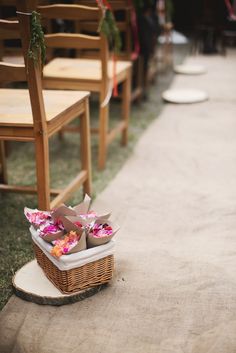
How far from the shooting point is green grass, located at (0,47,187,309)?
1811 mm

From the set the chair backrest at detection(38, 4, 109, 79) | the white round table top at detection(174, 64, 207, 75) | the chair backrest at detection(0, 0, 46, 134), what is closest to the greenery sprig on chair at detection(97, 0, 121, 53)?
the chair backrest at detection(38, 4, 109, 79)

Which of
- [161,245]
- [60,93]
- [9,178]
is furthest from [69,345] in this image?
[9,178]

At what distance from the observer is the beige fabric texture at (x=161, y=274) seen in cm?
137

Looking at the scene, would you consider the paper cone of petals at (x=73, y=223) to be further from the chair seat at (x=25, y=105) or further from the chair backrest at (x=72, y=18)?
the chair backrest at (x=72, y=18)

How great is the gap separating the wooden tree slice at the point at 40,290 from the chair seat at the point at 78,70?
1.19m

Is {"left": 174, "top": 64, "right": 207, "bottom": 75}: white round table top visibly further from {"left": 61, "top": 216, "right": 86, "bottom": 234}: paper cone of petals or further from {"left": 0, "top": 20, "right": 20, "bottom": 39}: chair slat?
{"left": 61, "top": 216, "right": 86, "bottom": 234}: paper cone of petals

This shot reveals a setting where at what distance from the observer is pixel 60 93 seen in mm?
2051

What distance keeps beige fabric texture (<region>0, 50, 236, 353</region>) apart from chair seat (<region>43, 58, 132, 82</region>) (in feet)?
1.82

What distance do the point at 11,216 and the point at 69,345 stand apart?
925 mm

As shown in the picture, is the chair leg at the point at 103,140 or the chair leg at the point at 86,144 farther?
the chair leg at the point at 103,140

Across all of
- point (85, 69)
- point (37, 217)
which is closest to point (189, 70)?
point (85, 69)

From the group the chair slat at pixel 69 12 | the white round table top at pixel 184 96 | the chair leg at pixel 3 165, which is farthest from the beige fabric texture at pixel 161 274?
the white round table top at pixel 184 96

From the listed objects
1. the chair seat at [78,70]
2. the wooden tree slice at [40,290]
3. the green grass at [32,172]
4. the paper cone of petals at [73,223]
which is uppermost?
the chair seat at [78,70]

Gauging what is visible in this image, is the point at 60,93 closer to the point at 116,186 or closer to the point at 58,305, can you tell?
the point at 116,186
